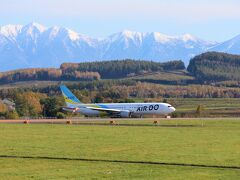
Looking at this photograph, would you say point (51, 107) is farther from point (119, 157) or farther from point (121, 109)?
point (119, 157)

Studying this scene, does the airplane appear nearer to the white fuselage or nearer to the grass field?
the white fuselage

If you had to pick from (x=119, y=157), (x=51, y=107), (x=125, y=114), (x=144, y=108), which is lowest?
(x=51, y=107)

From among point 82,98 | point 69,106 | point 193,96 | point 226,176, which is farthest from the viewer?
point 193,96

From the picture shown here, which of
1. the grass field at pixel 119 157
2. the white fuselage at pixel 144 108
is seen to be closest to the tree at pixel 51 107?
the white fuselage at pixel 144 108

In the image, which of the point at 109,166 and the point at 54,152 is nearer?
the point at 109,166

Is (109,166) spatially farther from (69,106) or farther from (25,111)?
(25,111)

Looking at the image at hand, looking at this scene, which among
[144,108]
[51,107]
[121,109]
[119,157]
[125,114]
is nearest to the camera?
[119,157]

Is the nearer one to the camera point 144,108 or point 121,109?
point 144,108

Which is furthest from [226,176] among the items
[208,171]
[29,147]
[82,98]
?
[82,98]

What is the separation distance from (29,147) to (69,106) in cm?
6413

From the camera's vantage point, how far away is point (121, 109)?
9388cm

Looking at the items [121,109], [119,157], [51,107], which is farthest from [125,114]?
[119,157]

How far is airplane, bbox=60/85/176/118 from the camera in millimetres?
91688

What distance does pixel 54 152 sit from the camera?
3344 centimetres
